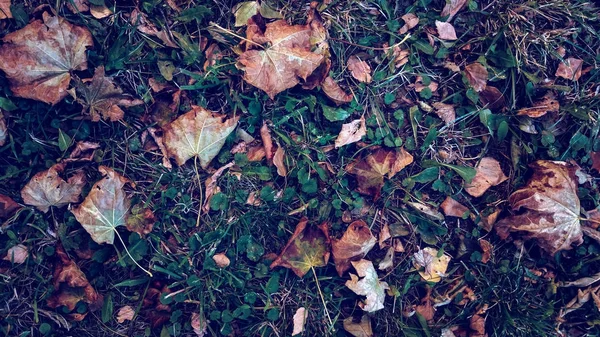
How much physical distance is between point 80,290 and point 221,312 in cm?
71

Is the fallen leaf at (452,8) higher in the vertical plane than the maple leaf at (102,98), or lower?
higher

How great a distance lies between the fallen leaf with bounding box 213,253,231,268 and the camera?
7.84 feet

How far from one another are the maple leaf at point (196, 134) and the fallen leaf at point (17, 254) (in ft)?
2.88

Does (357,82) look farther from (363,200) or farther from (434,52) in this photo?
(363,200)

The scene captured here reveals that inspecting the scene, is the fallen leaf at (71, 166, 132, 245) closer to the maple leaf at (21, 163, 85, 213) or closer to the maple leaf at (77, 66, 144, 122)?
the maple leaf at (21, 163, 85, 213)

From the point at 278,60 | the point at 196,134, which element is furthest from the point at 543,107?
the point at 196,134

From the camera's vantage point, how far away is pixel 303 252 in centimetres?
237

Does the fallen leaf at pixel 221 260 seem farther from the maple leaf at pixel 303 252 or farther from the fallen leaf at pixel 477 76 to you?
the fallen leaf at pixel 477 76

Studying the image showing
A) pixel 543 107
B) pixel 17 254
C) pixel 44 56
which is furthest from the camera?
pixel 543 107

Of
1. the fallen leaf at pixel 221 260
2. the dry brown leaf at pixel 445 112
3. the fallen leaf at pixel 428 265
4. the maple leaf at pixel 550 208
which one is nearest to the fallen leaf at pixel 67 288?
the fallen leaf at pixel 221 260

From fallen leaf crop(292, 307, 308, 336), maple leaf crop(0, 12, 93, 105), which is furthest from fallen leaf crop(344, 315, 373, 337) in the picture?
maple leaf crop(0, 12, 93, 105)

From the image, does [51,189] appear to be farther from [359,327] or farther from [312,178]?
[359,327]

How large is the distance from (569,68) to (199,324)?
2.36 meters

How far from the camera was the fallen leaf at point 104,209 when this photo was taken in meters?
2.29
